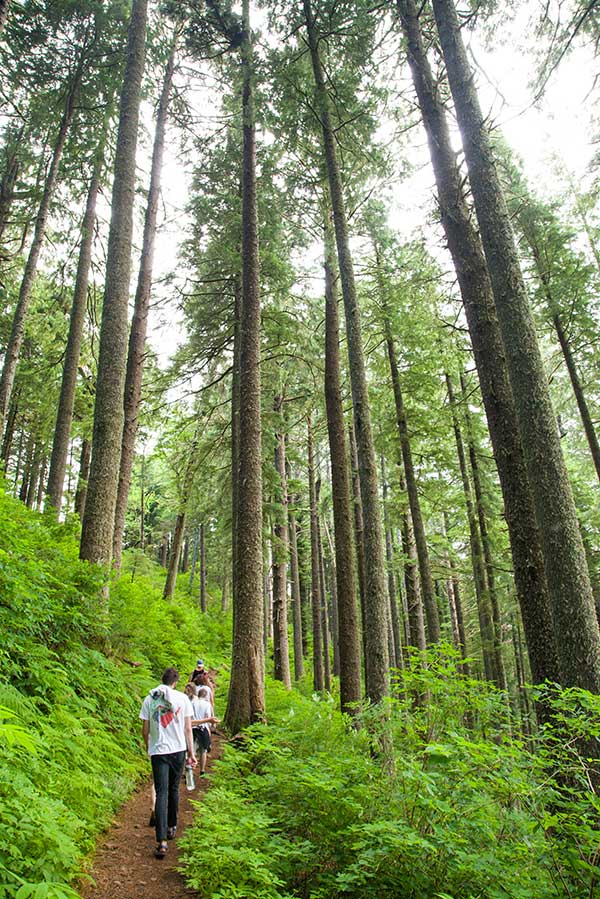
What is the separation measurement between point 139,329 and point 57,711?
9725 millimetres

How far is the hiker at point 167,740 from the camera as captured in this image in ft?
17.2

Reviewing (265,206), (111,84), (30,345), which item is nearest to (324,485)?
(30,345)

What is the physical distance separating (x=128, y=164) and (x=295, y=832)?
10.4 meters

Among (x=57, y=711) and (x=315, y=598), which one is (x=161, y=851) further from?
(x=315, y=598)

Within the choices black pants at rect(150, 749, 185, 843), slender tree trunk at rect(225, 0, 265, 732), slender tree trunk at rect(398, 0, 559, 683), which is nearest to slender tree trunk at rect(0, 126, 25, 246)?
slender tree trunk at rect(225, 0, 265, 732)

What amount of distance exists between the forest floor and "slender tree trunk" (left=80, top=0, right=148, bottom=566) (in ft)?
11.8

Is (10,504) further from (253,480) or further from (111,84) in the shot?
(111,84)

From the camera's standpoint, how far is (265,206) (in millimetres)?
12570

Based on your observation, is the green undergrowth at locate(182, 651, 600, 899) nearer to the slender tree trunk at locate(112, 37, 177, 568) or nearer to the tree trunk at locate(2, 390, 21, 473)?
the slender tree trunk at locate(112, 37, 177, 568)

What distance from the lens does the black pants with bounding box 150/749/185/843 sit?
16.4 feet

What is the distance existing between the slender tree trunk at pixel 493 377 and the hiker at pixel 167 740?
3781mm

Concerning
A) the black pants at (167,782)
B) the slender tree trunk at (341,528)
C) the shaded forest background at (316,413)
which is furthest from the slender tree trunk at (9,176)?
the black pants at (167,782)

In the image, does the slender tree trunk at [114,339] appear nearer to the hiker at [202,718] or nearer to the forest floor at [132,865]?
the hiker at [202,718]

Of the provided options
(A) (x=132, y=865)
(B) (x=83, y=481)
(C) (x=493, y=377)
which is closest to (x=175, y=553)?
(B) (x=83, y=481)
